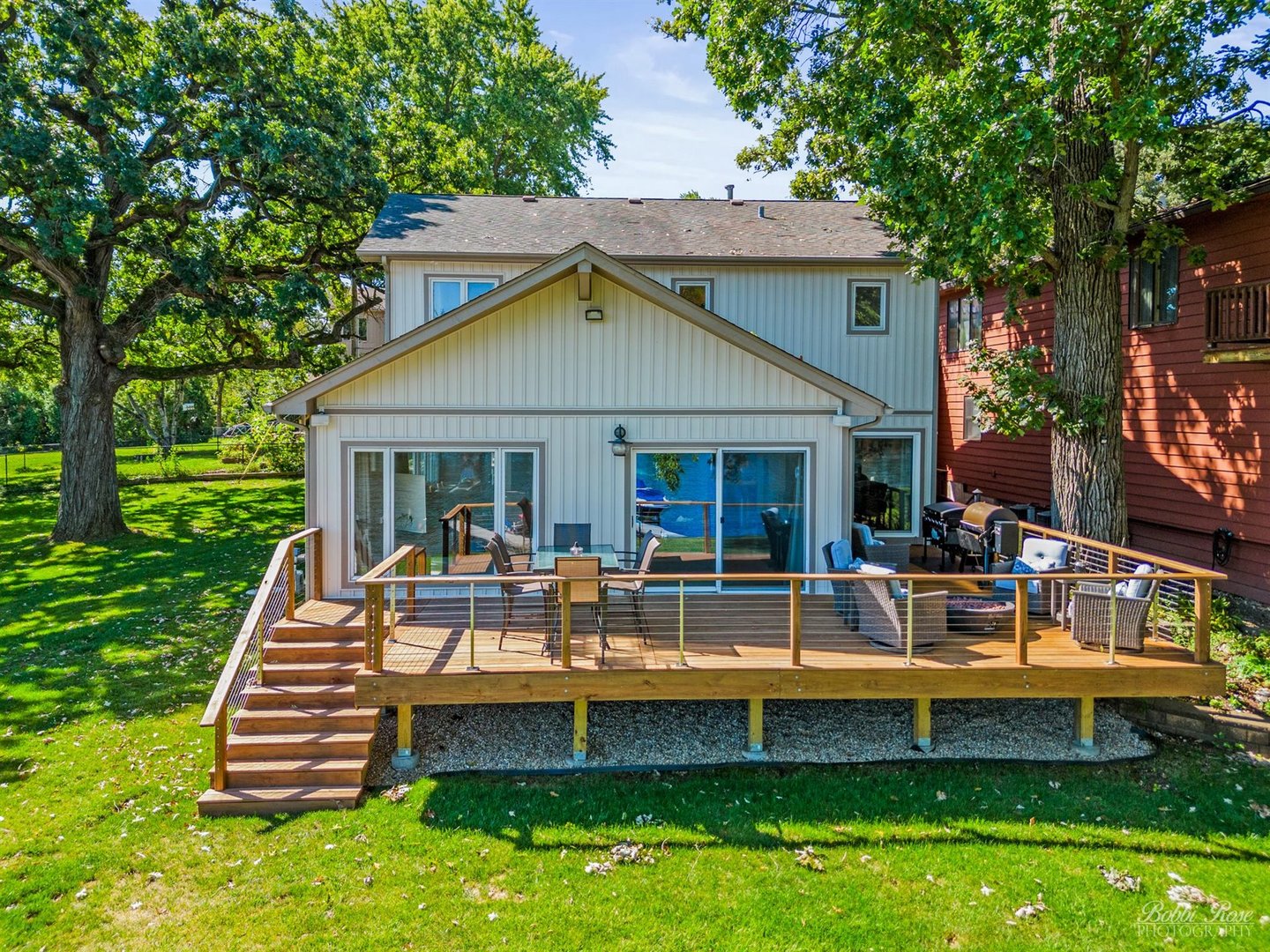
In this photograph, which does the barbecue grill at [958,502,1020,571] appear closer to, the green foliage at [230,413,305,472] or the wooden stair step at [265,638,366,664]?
the wooden stair step at [265,638,366,664]

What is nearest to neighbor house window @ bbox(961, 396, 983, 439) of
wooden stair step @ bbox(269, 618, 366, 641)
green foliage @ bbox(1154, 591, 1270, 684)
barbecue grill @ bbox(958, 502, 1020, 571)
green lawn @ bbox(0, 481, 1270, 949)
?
barbecue grill @ bbox(958, 502, 1020, 571)

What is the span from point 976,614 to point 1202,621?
184 centimetres

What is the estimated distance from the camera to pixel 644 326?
29.1 feet

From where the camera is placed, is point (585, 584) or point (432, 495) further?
point (432, 495)

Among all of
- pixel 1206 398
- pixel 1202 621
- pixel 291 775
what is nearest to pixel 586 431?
pixel 291 775

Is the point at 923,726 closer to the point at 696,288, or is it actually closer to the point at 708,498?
the point at 708,498

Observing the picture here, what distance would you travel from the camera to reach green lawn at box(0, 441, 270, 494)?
25.4 m

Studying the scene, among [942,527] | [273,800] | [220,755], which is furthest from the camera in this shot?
[942,527]

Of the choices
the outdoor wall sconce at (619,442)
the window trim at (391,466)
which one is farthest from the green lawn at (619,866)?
the outdoor wall sconce at (619,442)

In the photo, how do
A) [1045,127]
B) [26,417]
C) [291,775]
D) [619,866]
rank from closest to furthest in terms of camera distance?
[619,866] < [291,775] < [1045,127] < [26,417]

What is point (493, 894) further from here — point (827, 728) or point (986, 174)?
point (986, 174)

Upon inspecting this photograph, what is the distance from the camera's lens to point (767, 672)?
6.29 metres

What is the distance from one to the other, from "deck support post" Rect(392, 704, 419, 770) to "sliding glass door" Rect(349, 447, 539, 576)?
8.62ft

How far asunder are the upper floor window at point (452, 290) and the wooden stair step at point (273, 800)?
7972 millimetres
